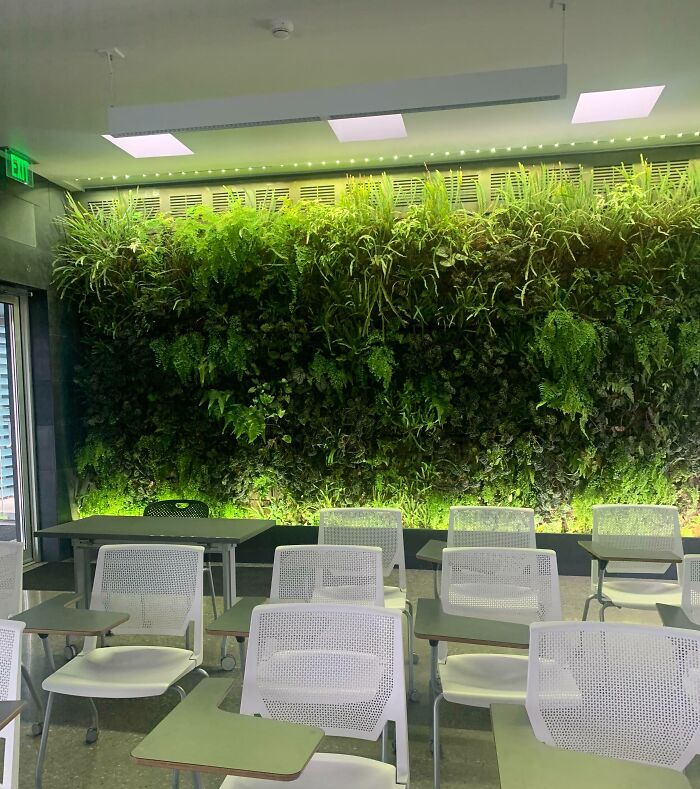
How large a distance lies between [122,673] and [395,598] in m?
1.43

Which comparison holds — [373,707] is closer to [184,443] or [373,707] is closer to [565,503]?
[565,503]

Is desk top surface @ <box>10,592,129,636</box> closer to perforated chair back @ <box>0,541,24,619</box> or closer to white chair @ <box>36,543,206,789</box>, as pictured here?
white chair @ <box>36,543,206,789</box>

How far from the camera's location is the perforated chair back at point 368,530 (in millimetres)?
3840

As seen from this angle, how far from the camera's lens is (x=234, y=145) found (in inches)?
223

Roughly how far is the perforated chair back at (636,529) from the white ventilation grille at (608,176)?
3068 mm

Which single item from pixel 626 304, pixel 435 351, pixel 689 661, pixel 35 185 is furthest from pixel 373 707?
pixel 35 185

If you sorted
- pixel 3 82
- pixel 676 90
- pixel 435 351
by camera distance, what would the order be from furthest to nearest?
pixel 435 351
pixel 676 90
pixel 3 82

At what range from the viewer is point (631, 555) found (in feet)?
11.8

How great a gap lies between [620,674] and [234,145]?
5011mm

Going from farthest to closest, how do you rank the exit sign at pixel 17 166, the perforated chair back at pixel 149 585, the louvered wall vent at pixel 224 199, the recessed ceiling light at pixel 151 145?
the louvered wall vent at pixel 224 199 → the exit sign at pixel 17 166 → the recessed ceiling light at pixel 151 145 → the perforated chair back at pixel 149 585

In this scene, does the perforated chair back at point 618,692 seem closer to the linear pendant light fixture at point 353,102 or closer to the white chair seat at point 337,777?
the white chair seat at point 337,777

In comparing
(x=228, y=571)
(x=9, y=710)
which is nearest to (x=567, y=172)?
(x=228, y=571)

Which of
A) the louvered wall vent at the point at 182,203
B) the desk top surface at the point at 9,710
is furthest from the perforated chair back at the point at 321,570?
the louvered wall vent at the point at 182,203

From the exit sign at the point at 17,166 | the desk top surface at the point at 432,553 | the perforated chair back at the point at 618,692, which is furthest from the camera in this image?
the exit sign at the point at 17,166
